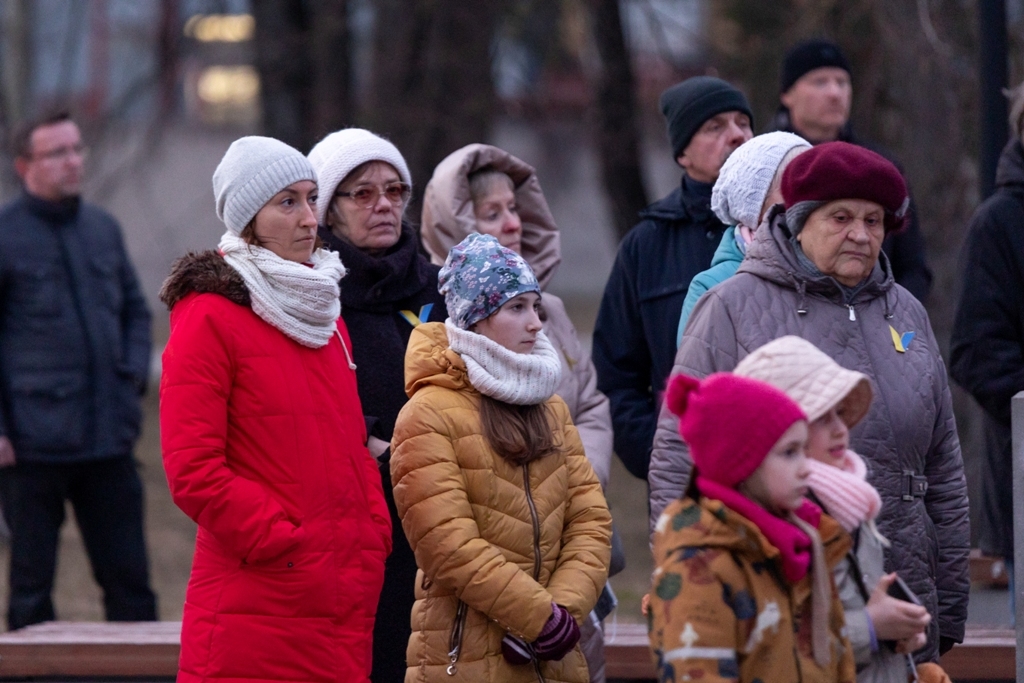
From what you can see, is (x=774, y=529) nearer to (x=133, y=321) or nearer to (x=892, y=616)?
(x=892, y=616)

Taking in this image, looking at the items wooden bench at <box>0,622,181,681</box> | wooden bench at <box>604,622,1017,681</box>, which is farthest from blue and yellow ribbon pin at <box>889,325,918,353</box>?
wooden bench at <box>0,622,181,681</box>

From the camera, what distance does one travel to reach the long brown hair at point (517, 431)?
382 cm

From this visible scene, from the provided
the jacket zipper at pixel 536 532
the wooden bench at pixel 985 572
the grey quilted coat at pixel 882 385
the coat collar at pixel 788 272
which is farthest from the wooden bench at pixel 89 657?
the wooden bench at pixel 985 572

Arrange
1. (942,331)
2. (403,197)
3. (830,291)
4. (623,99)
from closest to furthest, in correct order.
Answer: (830,291) < (403,197) < (942,331) < (623,99)

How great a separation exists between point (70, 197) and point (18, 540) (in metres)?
1.53

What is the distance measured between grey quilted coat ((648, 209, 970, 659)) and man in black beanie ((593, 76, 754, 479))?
98cm

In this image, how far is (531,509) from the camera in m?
3.84

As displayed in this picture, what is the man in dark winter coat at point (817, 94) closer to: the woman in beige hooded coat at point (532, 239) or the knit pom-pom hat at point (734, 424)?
the woman in beige hooded coat at point (532, 239)

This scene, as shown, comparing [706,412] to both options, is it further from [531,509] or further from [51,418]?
[51,418]

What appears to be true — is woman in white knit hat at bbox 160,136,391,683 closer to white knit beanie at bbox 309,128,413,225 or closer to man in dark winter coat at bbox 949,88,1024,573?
white knit beanie at bbox 309,128,413,225

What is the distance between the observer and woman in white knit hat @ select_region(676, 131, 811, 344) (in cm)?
438

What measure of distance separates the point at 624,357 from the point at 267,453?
154 centimetres

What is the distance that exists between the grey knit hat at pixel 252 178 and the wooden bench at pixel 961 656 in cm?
206

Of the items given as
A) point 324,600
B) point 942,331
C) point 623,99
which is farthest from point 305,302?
point 623,99
